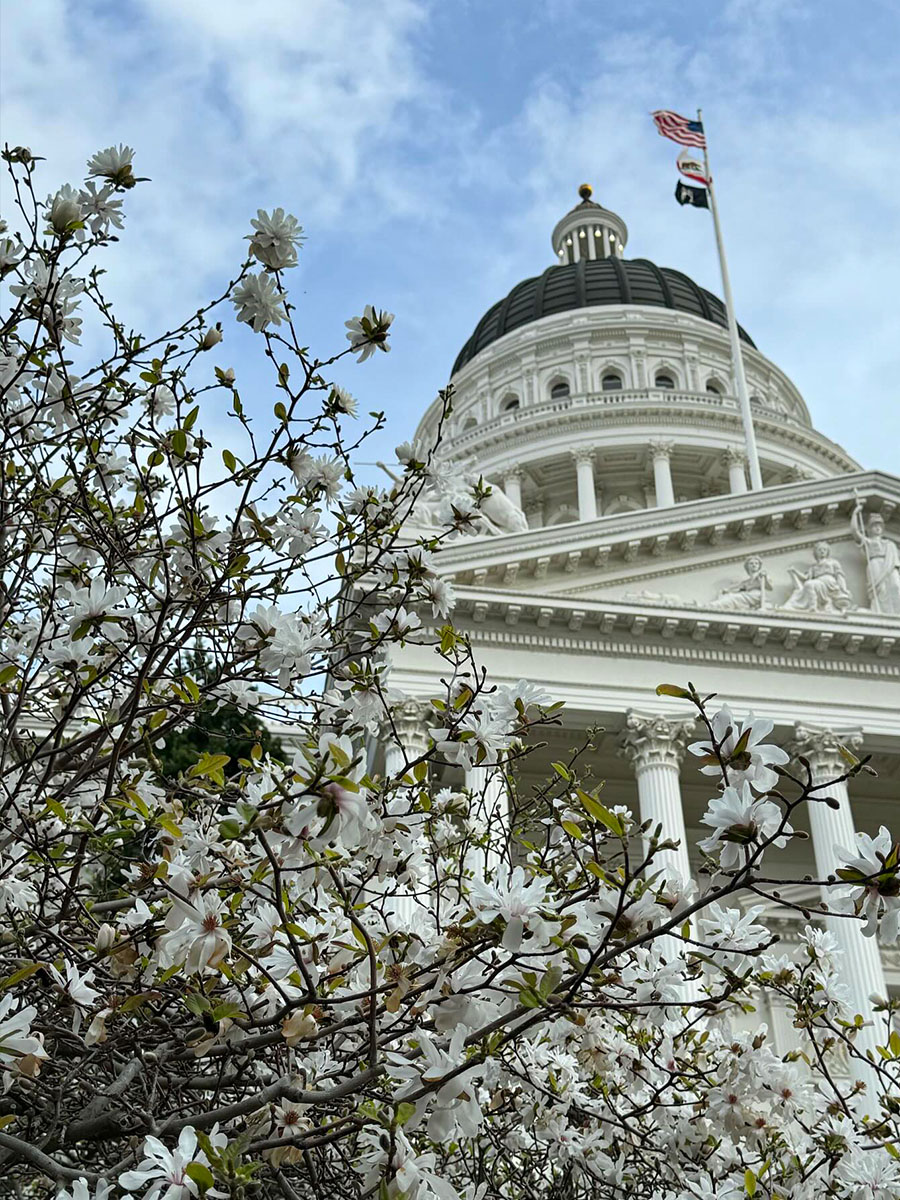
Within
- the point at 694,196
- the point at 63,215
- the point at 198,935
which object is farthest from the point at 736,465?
the point at 198,935

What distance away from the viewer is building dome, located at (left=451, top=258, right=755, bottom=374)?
194 feet

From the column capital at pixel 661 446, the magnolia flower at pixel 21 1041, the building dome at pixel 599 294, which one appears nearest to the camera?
the magnolia flower at pixel 21 1041

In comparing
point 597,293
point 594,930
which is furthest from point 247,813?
point 597,293

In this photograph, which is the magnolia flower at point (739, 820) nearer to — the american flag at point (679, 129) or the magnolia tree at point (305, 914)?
the magnolia tree at point (305, 914)

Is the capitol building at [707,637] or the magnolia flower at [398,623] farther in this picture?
the capitol building at [707,637]

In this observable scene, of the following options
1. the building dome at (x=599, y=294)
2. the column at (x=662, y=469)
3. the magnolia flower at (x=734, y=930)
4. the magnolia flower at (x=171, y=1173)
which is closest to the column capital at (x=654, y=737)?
the magnolia flower at (x=734, y=930)

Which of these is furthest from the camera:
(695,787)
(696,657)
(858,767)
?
(695,787)

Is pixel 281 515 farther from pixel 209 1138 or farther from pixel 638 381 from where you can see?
pixel 638 381

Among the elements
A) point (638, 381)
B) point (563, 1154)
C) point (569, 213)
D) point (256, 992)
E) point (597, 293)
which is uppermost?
point (569, 213)

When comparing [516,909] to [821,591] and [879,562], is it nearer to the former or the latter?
[821,591]

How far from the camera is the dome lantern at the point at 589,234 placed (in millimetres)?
68938

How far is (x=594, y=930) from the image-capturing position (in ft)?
10.9

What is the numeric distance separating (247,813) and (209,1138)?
0.78 metres

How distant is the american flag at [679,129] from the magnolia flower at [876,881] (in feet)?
131
